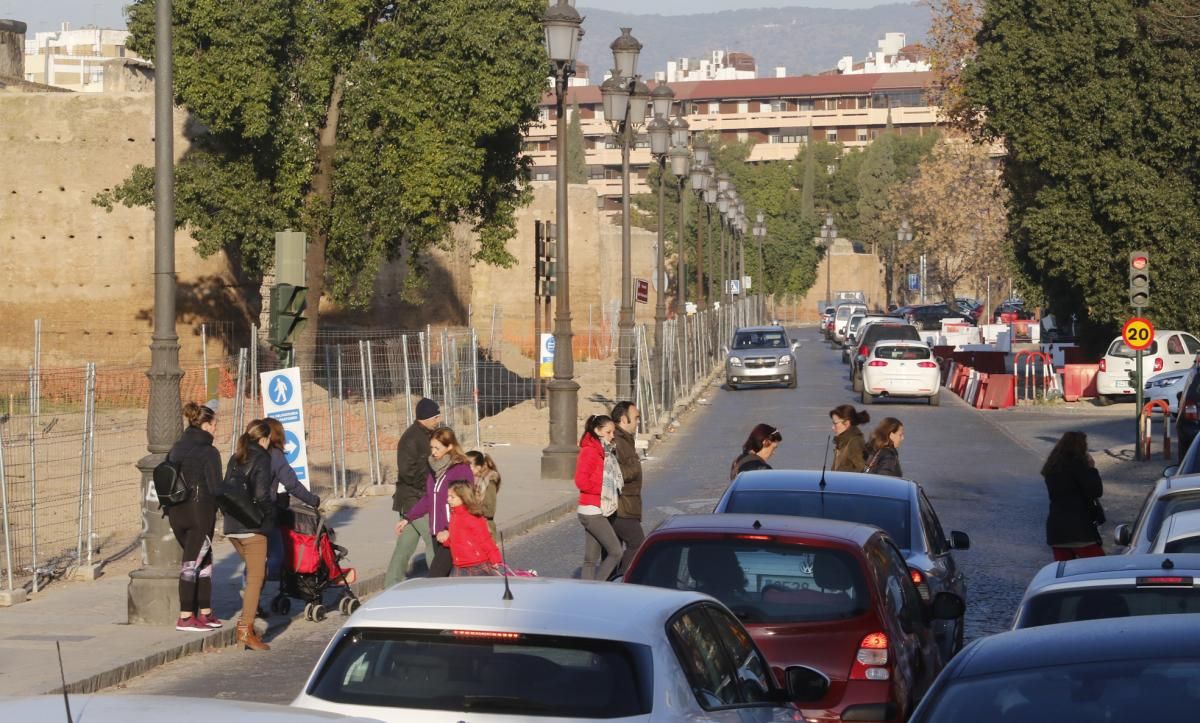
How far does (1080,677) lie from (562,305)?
22.1 m

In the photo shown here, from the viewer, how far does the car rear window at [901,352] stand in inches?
1597

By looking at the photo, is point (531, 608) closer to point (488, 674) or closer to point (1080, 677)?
point (488, 674)

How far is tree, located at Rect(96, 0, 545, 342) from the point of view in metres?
35.0

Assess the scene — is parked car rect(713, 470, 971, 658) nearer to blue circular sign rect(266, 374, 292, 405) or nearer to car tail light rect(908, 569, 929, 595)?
car tail light rect(908, 569, 929, 595)

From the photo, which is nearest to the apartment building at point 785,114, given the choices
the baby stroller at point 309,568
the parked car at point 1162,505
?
the baby stroller at point 309,568

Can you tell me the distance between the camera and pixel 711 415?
39.9 meters

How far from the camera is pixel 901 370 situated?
133 ft

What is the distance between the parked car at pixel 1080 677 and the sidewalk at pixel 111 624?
6.99 meters

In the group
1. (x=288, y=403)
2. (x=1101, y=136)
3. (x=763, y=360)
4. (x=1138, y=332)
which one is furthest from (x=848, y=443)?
(x=763, y=360)

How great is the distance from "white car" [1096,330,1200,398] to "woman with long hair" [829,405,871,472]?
24.7 m

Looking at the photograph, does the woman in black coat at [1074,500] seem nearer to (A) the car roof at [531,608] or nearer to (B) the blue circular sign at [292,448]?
(B) the blue circular sign at [292,448]

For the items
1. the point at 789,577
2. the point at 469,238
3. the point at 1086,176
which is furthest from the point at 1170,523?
the point at 469,238

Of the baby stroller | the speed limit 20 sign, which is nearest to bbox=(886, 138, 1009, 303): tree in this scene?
the speed limit 20 sign

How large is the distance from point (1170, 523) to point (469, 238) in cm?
4608
